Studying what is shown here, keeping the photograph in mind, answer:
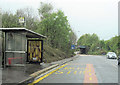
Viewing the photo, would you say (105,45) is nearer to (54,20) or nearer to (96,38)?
(96,38)

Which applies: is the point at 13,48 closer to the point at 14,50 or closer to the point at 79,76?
the point at 14,50

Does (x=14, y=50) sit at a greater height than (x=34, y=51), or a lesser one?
greater

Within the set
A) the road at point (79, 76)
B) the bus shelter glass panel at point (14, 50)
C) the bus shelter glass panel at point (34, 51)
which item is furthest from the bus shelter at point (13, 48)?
the road at point (79, 76)

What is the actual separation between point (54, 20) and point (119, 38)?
34.8 m

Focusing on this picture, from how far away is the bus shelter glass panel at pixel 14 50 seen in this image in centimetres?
1392

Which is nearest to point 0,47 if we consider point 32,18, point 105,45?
point 32,18

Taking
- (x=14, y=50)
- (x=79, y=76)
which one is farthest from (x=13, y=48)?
(x=79, y=76)

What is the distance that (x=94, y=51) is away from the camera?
282 ft

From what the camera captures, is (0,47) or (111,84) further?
(0,47)

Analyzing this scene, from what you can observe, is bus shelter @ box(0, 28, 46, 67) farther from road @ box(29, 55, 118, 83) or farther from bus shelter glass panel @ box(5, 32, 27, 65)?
road @ box(29, 55, 118, 83)

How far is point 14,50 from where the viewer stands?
46.7 feet

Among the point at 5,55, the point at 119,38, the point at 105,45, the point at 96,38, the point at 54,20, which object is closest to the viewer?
the point at 5,55

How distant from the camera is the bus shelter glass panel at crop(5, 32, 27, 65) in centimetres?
1392

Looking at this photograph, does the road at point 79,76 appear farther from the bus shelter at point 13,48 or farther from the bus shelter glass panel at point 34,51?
the bus shelter at point 13,48
